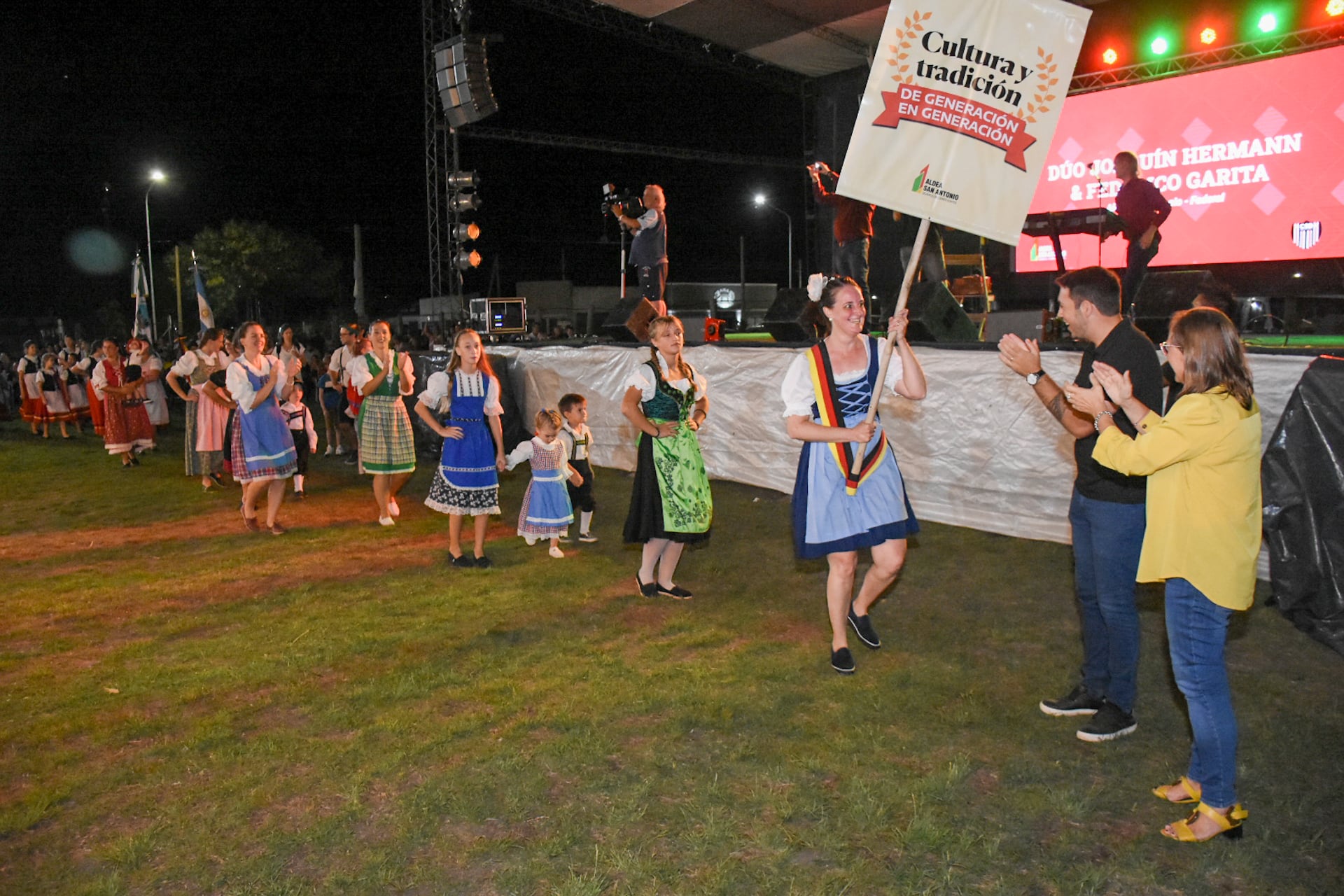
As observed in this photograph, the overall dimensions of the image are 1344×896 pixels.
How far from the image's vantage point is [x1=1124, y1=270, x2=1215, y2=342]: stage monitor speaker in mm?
7625

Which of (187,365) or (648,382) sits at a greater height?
(187,365)

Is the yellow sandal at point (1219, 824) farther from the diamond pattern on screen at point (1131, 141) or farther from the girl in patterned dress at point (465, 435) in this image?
the diamond pattern on screen at point (1131, 141)

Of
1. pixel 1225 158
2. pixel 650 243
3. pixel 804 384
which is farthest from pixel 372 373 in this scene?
pixel 1225 158

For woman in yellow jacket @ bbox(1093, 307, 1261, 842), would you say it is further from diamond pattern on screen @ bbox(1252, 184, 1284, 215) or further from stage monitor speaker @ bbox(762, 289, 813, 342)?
diamond pattern on screen @ bbox(1252, 184, 1284, 215)

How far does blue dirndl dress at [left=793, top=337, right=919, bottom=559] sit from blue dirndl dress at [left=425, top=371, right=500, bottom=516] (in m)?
3.27

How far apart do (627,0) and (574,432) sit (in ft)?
34.9

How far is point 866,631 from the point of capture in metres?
5.26

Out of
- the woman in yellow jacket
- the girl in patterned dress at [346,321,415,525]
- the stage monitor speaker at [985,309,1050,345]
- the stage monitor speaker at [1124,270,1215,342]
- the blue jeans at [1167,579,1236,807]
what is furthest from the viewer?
the stage monitor speaker at [985,309,1050,345]

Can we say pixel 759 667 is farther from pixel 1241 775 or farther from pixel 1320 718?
pixel 1320 718

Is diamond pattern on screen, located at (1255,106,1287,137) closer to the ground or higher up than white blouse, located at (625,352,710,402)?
higher up

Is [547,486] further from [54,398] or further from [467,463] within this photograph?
[54,398]

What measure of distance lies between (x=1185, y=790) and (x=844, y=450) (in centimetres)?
199

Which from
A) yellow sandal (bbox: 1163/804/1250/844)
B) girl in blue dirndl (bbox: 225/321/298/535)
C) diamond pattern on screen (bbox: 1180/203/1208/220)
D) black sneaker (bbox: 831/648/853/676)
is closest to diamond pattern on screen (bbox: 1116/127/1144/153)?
diamond pattern on screen (bbox: 1180/203/1208/220)

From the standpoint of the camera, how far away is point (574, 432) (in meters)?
8.14
